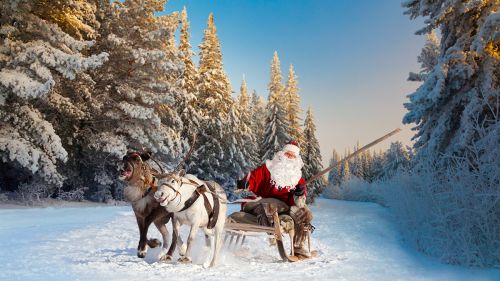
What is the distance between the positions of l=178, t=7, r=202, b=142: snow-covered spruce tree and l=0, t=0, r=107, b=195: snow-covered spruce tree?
35.4ft

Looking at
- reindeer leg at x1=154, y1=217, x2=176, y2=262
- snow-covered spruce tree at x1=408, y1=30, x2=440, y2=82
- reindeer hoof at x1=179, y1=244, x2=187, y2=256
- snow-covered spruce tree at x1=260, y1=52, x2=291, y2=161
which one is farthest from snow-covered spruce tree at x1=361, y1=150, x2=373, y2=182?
reindeer hoof at x1=179, y1=244, x2=187, y2=256

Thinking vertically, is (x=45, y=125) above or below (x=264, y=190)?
above

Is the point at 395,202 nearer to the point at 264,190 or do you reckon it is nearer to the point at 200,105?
the point at 264,190

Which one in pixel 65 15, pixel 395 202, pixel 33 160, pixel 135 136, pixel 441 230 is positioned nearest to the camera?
pixel 441 230

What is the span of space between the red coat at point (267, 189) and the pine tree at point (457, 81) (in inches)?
258

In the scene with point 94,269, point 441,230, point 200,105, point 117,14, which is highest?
point 117,14

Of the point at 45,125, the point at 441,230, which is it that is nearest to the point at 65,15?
the point at 45,125

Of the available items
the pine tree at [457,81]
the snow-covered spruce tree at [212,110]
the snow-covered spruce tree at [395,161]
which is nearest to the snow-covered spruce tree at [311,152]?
the snow-covered spruce tree at [395,161]

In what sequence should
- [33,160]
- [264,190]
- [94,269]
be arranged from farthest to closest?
[33,160] → [264,190] → [94,269]

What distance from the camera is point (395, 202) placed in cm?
1404

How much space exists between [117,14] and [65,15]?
3.65 m

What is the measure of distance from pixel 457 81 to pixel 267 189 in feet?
27.8

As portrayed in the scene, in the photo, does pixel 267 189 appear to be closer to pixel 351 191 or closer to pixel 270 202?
pixel 270 202

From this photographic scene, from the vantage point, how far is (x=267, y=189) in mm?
7547
